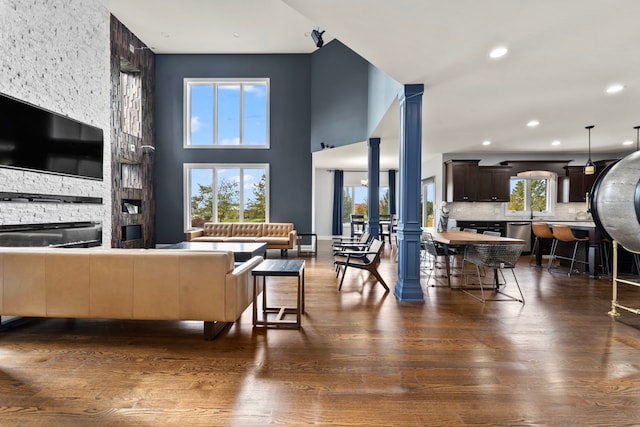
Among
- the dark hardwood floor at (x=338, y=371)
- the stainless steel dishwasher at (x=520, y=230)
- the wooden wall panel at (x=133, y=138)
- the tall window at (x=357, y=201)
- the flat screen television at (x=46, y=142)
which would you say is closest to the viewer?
the dark hardwood floor at (x=338, y=371)

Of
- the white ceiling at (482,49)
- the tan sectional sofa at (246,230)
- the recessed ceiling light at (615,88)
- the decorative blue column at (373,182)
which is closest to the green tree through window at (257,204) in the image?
A: the tan sectional sofa at (246,230)

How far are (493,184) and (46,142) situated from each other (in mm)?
8880

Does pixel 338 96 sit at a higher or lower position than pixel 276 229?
higher

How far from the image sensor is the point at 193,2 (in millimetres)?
6371

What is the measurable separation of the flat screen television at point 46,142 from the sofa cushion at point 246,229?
10.4 feet

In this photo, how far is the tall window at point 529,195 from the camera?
27.9 feet

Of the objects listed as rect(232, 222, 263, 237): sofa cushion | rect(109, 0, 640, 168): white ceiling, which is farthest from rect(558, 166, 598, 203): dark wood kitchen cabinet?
rect(232, 222, 263, 237): sofa cushion

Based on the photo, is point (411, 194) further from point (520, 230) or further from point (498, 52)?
point (520, 230)

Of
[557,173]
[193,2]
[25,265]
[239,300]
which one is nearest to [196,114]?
[193,2]

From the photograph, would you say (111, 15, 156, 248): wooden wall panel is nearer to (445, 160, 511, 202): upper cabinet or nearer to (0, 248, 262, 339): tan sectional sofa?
(0, 248, 262, 339): tan sectional sofa

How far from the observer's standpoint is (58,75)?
15.7 feet

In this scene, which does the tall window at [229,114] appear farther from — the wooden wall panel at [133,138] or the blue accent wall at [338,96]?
the blue accent wall at [338,96]

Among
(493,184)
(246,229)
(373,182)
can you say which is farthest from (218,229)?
(493,184)

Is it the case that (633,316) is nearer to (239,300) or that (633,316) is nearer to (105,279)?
(239,300)
